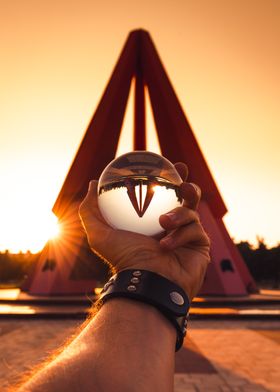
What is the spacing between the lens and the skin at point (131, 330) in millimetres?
860

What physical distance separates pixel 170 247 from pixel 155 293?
282 mm

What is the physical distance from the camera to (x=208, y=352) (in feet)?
19.5

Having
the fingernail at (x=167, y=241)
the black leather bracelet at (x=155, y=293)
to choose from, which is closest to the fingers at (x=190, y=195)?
the fingernail at (x=167, y=241)

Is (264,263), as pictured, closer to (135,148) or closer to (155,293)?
(135,148)

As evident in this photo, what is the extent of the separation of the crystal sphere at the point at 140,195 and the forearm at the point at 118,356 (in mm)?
594

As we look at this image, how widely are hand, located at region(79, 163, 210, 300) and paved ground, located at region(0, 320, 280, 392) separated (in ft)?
6.45

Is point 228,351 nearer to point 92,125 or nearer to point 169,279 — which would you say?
point 169,279

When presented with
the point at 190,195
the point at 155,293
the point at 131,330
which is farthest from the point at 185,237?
the point at 131,330

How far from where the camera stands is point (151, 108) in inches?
655

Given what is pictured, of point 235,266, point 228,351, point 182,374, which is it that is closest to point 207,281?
point 235,266

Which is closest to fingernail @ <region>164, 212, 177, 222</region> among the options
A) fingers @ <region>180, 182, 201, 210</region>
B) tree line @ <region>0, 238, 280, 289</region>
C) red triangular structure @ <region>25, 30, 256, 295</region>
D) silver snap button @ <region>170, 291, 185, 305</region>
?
fingers @ <region>180, 182, 201, 210</region>

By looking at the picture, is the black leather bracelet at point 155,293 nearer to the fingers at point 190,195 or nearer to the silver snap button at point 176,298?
the silver snap button at point 176,298

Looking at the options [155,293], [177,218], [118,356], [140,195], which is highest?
[140,195]

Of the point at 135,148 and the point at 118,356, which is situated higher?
the point at 135,148
